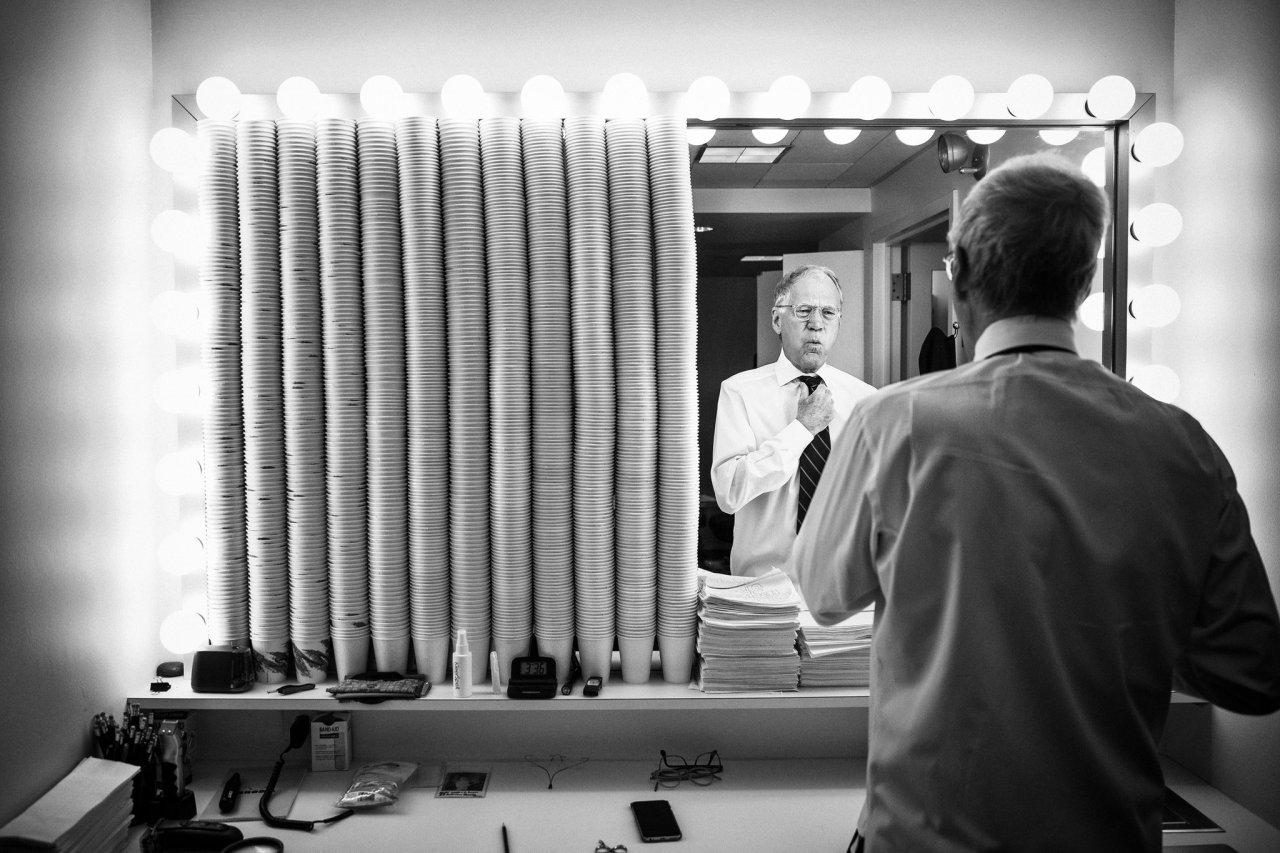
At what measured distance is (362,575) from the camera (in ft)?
7.75

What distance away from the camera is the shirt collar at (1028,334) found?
4.54ft

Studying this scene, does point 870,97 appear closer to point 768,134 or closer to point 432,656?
point 768,134

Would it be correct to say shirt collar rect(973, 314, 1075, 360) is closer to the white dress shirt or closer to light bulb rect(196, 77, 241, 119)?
the white dress shirt

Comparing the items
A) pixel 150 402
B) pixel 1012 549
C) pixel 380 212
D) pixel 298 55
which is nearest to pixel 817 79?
pixel 380 212

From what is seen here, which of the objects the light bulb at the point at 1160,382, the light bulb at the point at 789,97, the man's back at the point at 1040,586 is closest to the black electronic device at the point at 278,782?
the man's back at the point at 1040,586

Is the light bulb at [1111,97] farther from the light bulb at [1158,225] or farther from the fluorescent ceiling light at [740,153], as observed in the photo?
the fluorescent ceiling light at [740,153]

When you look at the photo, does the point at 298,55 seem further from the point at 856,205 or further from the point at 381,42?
the point at 856,205

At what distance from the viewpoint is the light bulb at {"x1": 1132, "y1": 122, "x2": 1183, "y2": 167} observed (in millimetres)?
2418

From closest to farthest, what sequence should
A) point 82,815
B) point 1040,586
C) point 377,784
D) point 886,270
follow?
1. point 1040,586
2. point 82,815
3. point 377,784
4. point 886,270

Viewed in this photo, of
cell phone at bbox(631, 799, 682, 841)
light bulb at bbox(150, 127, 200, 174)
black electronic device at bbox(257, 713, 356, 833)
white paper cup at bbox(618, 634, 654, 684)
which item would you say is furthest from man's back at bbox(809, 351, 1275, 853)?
light bulb at bbox(150, 127, 200, 174)

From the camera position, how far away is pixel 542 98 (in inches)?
92.2

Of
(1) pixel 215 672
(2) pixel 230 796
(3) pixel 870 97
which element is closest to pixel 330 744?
(2) pixel 230 796

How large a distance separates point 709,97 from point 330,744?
2.13m

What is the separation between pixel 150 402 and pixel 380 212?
0.89 meters
